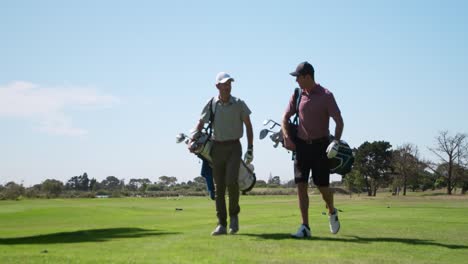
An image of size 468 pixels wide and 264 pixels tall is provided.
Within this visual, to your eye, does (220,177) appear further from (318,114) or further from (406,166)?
(406,166)

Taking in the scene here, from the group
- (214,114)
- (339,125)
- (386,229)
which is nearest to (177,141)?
(214,114)

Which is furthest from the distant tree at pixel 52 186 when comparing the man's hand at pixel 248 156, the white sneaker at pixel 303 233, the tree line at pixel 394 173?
the white sneaker at pixel 303 233

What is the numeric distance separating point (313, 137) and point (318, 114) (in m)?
0.33

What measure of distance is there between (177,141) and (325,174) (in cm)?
256

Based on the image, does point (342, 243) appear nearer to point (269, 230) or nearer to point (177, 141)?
point (269, 230)

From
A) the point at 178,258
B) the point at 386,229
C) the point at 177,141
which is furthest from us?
the point at 177,141

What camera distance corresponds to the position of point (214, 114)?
916 centimetres

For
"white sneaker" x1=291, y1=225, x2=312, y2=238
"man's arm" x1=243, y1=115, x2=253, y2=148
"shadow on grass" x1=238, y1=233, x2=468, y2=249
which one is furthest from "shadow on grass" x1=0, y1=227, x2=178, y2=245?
"white sneaker" x1=291, y1=225, x2=312, y2=238

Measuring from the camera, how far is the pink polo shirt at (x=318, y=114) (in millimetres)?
8227

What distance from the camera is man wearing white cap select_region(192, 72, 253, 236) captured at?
9000mm

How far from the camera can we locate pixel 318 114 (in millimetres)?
8242

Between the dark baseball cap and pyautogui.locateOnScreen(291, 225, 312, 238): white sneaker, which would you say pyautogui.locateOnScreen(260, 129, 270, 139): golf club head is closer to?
the dark baseball cap

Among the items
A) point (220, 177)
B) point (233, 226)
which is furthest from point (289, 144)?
point (233, 226)

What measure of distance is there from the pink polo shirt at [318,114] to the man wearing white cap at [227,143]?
112cm
